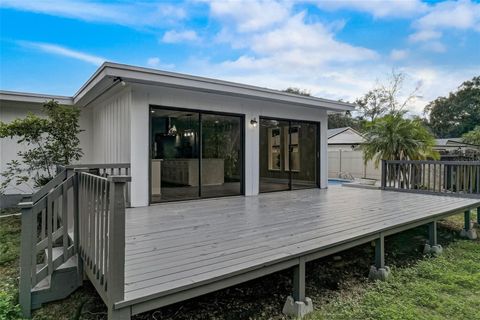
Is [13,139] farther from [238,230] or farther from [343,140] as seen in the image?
[343,140]

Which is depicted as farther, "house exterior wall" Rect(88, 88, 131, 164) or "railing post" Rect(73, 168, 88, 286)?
"house exterior wall" Rect(88, 88, 131, 164)

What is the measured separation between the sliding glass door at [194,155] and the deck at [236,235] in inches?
21.9

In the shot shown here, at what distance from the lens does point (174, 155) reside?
613 centimetres

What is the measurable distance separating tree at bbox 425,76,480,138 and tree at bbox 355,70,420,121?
10378 mm

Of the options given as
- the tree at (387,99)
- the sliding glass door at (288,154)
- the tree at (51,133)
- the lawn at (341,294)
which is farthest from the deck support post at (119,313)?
the tree at (387,99)

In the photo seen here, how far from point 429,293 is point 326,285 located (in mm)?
1085

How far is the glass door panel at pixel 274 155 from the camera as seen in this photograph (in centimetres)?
732

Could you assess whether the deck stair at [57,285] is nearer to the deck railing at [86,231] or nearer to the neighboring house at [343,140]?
the deck railing at [86,231]

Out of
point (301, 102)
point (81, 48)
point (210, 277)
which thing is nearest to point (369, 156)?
point (301, 102)

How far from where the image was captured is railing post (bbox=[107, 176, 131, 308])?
73.5 inches

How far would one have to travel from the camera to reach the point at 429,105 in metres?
37.5

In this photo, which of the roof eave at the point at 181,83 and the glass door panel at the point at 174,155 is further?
the glass door panel at the point at 174,155

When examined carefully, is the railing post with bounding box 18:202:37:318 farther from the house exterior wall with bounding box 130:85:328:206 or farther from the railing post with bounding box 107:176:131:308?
the house exterior wall with bounding box 130:85:328:206

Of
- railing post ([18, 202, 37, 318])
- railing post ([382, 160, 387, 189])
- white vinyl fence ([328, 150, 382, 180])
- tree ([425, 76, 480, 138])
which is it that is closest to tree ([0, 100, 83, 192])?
railing post ([18, 202, 37, 318])
